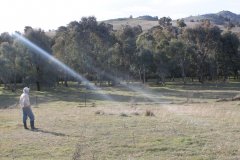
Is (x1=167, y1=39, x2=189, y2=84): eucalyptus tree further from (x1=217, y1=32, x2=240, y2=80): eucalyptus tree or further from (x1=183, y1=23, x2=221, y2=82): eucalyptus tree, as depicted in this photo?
(x1=217, y1=32, x2=240, y2=80): eucalyptus tree

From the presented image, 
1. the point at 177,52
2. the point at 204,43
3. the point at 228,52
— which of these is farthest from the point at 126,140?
the point at 228,52

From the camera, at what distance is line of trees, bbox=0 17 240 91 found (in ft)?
247

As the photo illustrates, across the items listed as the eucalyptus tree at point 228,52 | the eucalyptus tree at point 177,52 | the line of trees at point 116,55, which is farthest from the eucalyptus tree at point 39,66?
the eucalyptus tree at point 228,52

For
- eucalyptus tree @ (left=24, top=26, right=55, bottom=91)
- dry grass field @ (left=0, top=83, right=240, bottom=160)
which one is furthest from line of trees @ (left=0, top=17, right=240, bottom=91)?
dry grass field @ (left=0, top=83, right=240, bottom=160)

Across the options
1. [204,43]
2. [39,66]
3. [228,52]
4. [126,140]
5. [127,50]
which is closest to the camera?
[126,140]

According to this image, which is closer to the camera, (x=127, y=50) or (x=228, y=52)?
(x=127, y=50)

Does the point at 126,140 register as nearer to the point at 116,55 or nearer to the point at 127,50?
the point at 116,55

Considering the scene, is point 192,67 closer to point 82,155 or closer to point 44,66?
point 44,66

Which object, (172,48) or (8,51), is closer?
(8,51)

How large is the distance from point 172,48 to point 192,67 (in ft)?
44.1

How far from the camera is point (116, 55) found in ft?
284

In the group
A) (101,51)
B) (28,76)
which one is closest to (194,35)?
(101,51)

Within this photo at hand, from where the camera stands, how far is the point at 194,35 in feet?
319

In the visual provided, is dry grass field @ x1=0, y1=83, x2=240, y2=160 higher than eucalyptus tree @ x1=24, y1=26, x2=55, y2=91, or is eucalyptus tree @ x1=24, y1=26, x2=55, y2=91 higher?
eucalyptus tree @ x1=24, y1=26, x2=55, y2=91
